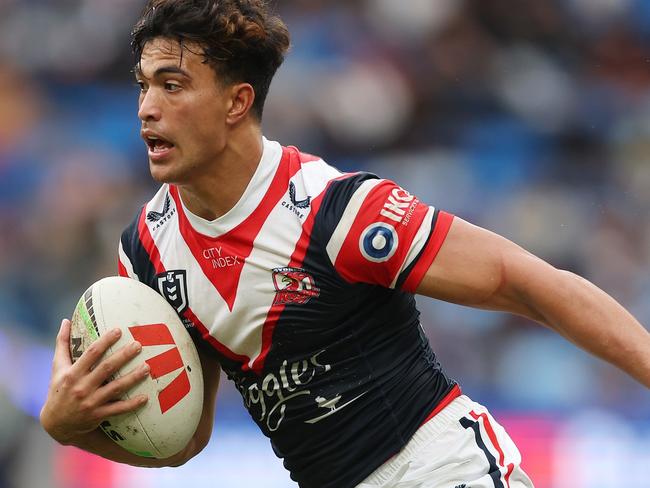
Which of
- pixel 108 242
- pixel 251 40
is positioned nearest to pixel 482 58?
pixel 108 242

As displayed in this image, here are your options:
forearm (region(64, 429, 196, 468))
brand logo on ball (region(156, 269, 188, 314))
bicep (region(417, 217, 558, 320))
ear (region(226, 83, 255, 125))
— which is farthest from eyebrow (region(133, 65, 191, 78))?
forearm (region(64, 429, 196, 468))

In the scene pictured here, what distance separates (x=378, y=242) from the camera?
12.0ft

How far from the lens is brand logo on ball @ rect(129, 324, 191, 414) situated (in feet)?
12.5

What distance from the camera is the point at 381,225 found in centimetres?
367

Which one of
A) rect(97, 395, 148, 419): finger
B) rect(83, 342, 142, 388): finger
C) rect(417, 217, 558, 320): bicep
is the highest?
rect(417, 217, 558, 320): bicep

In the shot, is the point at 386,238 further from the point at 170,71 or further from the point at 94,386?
the point at 94,386

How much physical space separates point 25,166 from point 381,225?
24.4 ft

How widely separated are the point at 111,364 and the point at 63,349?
0.31 m

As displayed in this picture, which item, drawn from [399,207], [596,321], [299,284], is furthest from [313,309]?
[596,321]

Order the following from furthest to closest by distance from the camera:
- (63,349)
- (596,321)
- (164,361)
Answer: (63,349) < (164,361) < (596,321)

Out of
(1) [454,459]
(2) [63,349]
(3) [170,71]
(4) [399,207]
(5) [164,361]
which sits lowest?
(1) [454,459]

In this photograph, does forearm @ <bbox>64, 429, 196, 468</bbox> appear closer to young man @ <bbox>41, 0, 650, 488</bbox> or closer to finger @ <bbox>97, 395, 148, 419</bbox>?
young man @ <bbox>41, 0, 650, 488</bbox>

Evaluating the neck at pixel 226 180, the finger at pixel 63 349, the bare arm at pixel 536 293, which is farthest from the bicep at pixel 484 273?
the finger at pixel 63 349

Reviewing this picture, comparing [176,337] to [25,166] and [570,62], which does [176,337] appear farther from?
[570,62]
